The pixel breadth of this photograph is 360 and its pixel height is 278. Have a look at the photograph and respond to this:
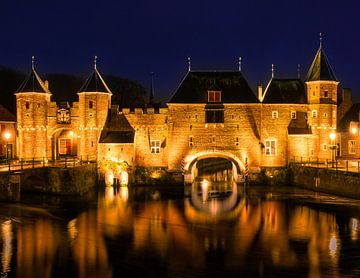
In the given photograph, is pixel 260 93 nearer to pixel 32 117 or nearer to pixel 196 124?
pixel 196 124

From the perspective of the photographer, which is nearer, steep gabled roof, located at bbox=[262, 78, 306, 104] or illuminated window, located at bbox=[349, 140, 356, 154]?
steep gabled roof, located at bbox=[262, 78, 306, 104]

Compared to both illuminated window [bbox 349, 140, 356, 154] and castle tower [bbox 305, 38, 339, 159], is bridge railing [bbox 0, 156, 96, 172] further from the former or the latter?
illuminated window [bbox 349, 140, 356, 154]

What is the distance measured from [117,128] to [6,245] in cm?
1861

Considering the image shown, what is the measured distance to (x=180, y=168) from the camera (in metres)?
37.0

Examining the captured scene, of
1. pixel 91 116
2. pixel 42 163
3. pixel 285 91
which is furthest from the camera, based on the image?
pixel 285 91

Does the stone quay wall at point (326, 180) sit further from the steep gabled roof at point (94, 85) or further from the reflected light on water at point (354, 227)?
the steep gabled roof at point (94, 85)

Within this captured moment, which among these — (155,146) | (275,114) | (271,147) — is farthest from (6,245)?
(275,114)

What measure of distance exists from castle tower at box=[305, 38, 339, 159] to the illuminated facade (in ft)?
0.24

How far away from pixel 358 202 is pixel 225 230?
9.31m

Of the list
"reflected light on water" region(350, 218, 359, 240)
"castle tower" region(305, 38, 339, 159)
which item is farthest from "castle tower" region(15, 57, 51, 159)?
"reflected light on water" region(350, 218, 359, 240)

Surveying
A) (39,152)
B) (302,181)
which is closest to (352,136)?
(302,181)

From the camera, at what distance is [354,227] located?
74.8ft

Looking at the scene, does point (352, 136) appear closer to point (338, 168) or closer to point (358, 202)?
point (338, 168)

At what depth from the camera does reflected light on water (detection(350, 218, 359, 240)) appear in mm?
21312
